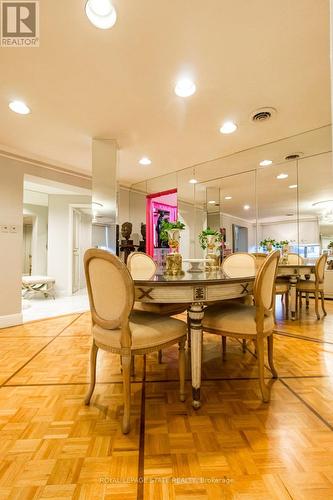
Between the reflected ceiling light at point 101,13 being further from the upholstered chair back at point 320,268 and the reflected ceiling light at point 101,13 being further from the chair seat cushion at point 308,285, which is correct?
the chair seat cushion at point 308,285

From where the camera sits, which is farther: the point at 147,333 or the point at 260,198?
the point at 260,198

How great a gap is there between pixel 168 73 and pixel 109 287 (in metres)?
1.83

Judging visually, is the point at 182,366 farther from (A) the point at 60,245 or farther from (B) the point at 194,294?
(A) the point at 60,245

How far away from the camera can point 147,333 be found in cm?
131

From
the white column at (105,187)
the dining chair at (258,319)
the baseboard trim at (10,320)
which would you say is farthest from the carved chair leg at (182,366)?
the baseboard trim at (10,320)

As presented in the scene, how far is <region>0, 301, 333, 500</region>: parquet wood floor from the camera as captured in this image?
935 mm

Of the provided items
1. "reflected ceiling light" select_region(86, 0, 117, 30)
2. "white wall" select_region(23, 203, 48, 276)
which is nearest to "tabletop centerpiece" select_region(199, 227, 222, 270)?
"reflected ceiling light" select_region(86, 0, 117, 30)

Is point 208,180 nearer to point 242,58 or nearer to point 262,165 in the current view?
point 262,165

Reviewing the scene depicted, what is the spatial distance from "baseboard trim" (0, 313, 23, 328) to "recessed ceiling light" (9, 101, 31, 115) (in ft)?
8.58

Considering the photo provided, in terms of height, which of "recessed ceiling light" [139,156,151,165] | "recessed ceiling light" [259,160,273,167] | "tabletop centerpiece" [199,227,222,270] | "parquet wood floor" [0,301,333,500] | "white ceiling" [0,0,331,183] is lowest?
"parquet wood floor" [0,301,333,500]

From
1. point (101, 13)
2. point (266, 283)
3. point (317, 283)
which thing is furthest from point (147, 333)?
point (317, 283)

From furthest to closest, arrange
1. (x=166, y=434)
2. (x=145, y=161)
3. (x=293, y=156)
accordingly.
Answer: (x=145, y=161) < (x=293, y=156) < (x=166, y=434)

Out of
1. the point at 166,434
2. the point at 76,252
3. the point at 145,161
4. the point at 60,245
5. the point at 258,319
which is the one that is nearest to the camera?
the point at 166,434

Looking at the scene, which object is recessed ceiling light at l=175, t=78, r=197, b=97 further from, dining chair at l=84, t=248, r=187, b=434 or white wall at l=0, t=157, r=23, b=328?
white wall at l=0, t=157, r=23, b=328
